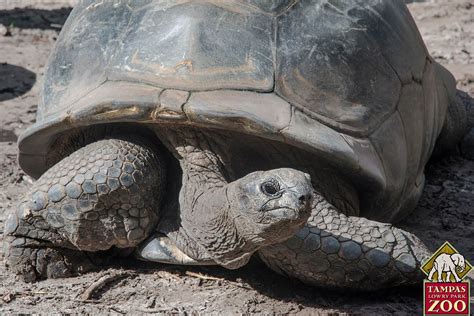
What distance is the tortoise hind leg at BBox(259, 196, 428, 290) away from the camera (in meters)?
3.58

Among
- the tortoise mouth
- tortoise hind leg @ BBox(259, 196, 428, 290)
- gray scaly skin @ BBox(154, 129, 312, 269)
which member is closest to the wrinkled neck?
gray scaly skin @ BBox(154, 129, 312, 269)

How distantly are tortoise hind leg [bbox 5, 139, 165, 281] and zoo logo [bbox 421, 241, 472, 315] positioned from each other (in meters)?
1.24

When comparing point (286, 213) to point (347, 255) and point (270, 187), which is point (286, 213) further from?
point (347, 255)

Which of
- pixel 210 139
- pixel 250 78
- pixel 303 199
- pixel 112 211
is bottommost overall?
pixel 112 211

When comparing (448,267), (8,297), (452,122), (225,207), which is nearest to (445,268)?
(448,267)

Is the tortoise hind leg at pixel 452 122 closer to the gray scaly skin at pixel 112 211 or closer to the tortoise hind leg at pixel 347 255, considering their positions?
the tortoise hind leg at pixel 347 255

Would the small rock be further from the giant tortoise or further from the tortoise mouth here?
the tortoise mouth

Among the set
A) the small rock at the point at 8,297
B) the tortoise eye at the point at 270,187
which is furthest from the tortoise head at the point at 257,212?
the small rock at the point at 8,297

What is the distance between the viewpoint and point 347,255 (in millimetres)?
3586

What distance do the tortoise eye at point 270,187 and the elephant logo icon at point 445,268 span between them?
82 centimetres

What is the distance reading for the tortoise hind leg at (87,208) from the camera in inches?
141

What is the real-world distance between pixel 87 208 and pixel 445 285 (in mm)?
1558

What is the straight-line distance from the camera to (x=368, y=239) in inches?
143

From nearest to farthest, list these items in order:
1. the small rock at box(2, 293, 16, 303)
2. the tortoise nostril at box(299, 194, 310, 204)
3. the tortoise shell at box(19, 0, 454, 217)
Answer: the tortoise nostril at box(299, 194, 310, 204) → the tortoise shell at box(19, 0, 454, 217) → the small rock at box(2, 293, 16, 303)
